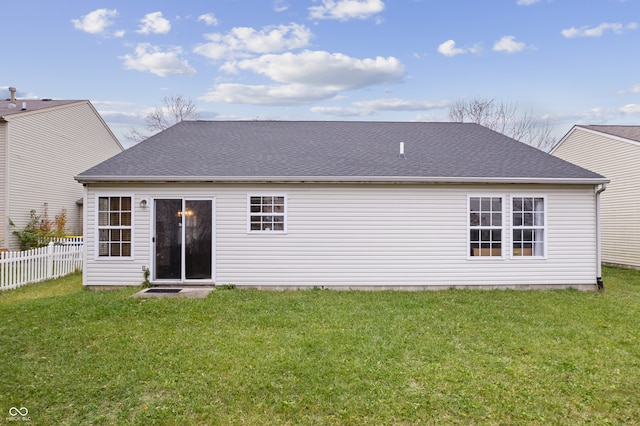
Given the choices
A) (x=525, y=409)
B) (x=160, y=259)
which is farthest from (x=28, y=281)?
(x=525, y=409)

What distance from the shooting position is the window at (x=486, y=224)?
9.31 m

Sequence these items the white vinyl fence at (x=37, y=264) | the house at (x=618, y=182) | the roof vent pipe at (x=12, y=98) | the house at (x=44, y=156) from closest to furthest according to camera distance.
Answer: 1. the white vinyl fence at (x=37, y=264)
2. the house at (x=618, y=182)
3. the house at (x=44, y=156)
4. the roof vent pipe at (x=12, y=98)

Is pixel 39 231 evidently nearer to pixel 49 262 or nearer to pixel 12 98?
pixel 49 262

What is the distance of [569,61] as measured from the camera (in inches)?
676

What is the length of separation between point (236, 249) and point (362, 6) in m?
10.8

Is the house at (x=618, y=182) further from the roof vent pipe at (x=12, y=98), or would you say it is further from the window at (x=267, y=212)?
the roof vent pipe at (x=12, y=98)

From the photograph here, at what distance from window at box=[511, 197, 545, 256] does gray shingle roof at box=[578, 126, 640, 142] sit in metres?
7.22

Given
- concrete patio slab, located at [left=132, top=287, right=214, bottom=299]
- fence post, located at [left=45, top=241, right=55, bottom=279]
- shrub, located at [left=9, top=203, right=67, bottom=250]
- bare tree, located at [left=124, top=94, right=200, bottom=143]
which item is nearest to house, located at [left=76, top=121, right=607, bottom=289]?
concrete patio slab, located at [left=132, top=287, right=214, bottom=299]

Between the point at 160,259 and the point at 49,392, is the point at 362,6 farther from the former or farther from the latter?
the point at 49,392

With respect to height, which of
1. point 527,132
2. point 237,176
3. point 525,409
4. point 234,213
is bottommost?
point 525,409

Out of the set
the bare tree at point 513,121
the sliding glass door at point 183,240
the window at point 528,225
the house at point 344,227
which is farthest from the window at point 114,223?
the bare tree at point 513,121

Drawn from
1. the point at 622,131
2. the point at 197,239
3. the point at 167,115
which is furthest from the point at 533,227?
the point at 167,115

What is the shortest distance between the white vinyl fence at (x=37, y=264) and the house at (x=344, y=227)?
187cm

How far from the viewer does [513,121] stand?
94.2ft
